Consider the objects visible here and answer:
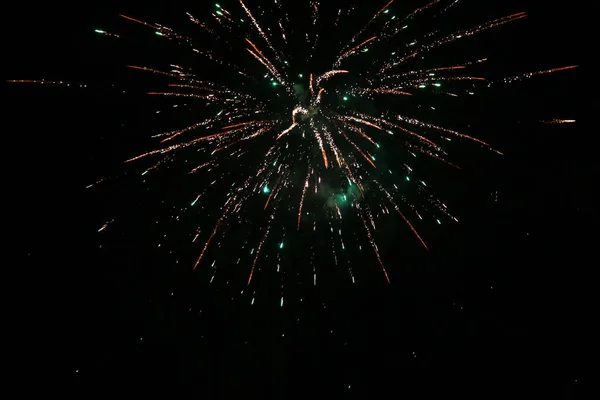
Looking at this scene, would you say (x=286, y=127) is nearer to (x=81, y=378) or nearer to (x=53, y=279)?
(x=53, y=279)

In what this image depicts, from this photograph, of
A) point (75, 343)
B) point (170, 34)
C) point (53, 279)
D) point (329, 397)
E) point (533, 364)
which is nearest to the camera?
point (170, 34)

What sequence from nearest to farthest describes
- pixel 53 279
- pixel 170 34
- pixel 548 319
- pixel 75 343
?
pixel 170 34
pixel 53 279
pixel 75 343
pixel 548 319

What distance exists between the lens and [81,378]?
5.52 metres

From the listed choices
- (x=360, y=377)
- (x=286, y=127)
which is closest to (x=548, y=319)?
(x=360, y=377)

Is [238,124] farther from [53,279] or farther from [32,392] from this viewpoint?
[32,392]

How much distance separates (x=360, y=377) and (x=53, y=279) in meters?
5.72

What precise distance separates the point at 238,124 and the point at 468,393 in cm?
667

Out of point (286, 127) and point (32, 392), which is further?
point (32, 392)

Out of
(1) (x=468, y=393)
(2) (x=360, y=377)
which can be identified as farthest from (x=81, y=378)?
(1) (x=468, y=393)

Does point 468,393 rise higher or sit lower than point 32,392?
lower

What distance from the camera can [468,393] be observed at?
6.59 metres

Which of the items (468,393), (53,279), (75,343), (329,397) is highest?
(53,279)

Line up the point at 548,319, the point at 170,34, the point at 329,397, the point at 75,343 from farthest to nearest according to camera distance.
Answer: the point at 329,397 < the point at 548,319 < the point at 75,343 < the point at 170,34

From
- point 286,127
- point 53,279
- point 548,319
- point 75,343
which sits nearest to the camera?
point 286,127
